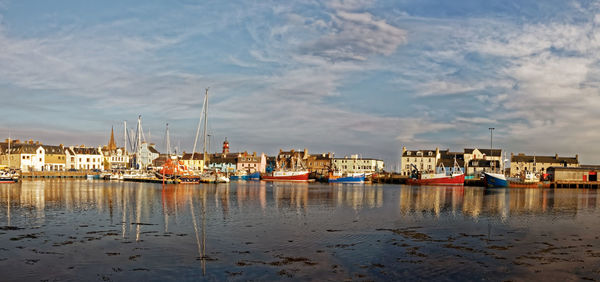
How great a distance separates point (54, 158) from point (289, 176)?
81192 mm

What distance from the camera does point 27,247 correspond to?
73.8 ft

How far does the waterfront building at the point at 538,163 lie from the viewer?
13838 cm

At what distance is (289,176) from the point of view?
12850 cm

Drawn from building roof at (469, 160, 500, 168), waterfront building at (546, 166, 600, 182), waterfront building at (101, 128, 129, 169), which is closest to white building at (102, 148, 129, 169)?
waterfront building at (101, 128, 129, 169)

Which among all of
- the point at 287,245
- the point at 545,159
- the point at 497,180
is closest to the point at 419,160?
the point at 545,159

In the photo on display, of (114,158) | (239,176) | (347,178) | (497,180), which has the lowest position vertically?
(239,176)

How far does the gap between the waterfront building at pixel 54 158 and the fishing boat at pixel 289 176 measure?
232ft

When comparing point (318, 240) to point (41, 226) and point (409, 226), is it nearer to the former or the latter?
point (409, 226)

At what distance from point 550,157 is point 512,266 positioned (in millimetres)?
138782

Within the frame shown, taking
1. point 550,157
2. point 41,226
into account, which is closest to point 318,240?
point 41,226

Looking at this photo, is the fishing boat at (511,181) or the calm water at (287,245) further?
the fishing boat at (511,181)

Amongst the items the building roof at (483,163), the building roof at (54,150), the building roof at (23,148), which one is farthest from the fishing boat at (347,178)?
the building roof at (23,148)

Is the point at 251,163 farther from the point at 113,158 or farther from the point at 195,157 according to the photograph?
the point at 113,158

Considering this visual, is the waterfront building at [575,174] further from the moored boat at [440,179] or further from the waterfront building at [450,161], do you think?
the waterfront building at [450,161]
